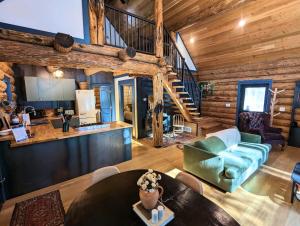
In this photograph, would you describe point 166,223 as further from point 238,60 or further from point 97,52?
point 238,60

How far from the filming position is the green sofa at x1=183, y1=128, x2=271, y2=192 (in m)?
2.55

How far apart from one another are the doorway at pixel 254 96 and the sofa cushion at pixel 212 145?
3380mm

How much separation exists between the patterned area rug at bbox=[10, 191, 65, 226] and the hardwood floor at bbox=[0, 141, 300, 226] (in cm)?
9

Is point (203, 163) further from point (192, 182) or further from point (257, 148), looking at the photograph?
point (257, 148)

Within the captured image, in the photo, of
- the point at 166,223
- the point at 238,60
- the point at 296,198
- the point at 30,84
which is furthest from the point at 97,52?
the point at 238,60

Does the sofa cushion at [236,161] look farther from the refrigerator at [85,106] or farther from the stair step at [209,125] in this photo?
the refrigerator at [85,106]

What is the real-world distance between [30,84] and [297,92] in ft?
26.5

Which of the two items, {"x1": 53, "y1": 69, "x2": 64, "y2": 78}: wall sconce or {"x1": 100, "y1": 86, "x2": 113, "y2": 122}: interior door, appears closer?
{"x1": 53, "y1": 69, "x2": 64, "y2": 78}: wall sconce

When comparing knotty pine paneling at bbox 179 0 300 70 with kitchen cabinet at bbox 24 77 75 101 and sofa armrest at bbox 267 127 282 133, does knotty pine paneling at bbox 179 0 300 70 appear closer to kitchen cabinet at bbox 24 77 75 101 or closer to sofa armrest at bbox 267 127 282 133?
sofa armrest at bbox 267 127 282 133

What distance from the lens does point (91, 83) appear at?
20.5ft

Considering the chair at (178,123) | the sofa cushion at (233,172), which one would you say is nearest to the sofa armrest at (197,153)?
the sofa cushion at (233,172)

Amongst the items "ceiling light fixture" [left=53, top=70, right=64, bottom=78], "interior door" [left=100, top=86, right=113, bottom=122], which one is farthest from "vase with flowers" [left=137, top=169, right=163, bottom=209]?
"interior door" [left=100, top=86, right=113, bottom=122]

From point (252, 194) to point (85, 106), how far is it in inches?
212

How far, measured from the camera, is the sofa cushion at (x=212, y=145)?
2877 millimetres
